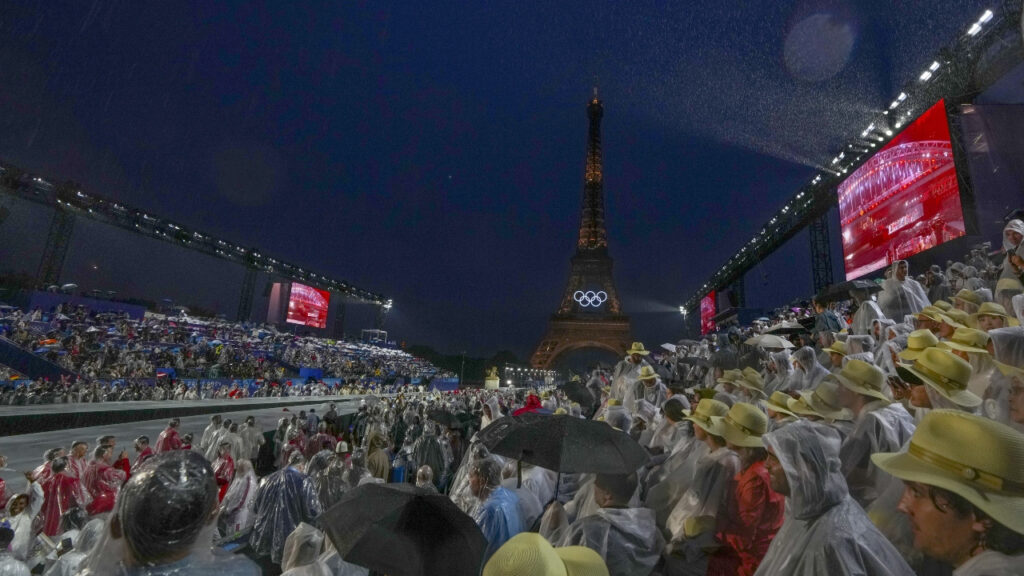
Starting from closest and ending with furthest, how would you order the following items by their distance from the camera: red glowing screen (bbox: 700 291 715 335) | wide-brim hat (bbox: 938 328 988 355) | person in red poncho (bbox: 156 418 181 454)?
wide-brim hat (bbox: 938 328 988 355) < person in red poncho (bbox: 156 418 181 454) < red glowing screen (bbox: 700 291 715 335)

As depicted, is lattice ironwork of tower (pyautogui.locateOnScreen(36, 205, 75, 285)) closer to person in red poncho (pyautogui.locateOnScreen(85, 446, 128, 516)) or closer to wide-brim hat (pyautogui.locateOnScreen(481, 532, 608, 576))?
person in red poncho (pyautogui.locateOnScreen(85, 446, 128, 516))

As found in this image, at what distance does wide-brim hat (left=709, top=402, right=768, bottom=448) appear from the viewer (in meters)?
2.93

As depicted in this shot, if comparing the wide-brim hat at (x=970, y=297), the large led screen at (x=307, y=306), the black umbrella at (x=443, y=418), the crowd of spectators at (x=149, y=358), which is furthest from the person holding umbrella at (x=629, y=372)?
the large led screen at (x=307, y=306)

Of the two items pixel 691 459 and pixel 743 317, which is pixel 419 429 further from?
pixel 743 317

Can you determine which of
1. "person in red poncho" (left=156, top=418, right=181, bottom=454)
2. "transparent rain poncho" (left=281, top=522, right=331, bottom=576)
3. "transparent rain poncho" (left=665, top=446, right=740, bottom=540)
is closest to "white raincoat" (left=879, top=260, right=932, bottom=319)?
"transparent rain poncho" (left=665, top=446, right=740, bottom=540)

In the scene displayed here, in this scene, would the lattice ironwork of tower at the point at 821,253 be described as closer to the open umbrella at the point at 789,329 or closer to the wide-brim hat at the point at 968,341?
the open umbrella at the point at 789,329

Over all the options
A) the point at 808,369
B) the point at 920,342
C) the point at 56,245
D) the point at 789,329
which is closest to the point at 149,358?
the point at 56,245

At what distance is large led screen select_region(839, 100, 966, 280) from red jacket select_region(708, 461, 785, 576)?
1728 cm

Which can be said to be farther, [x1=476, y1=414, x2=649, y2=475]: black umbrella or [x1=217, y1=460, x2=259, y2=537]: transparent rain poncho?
[x1=217, y1=460, x2=259, y2=537]: transparent rain poncho

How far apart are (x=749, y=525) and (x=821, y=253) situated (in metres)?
28.3

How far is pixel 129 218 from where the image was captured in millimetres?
29094

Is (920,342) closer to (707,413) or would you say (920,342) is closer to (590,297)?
(707,413)

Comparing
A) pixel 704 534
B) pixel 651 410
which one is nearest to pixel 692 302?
pixel 651 410

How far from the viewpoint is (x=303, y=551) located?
313cm
